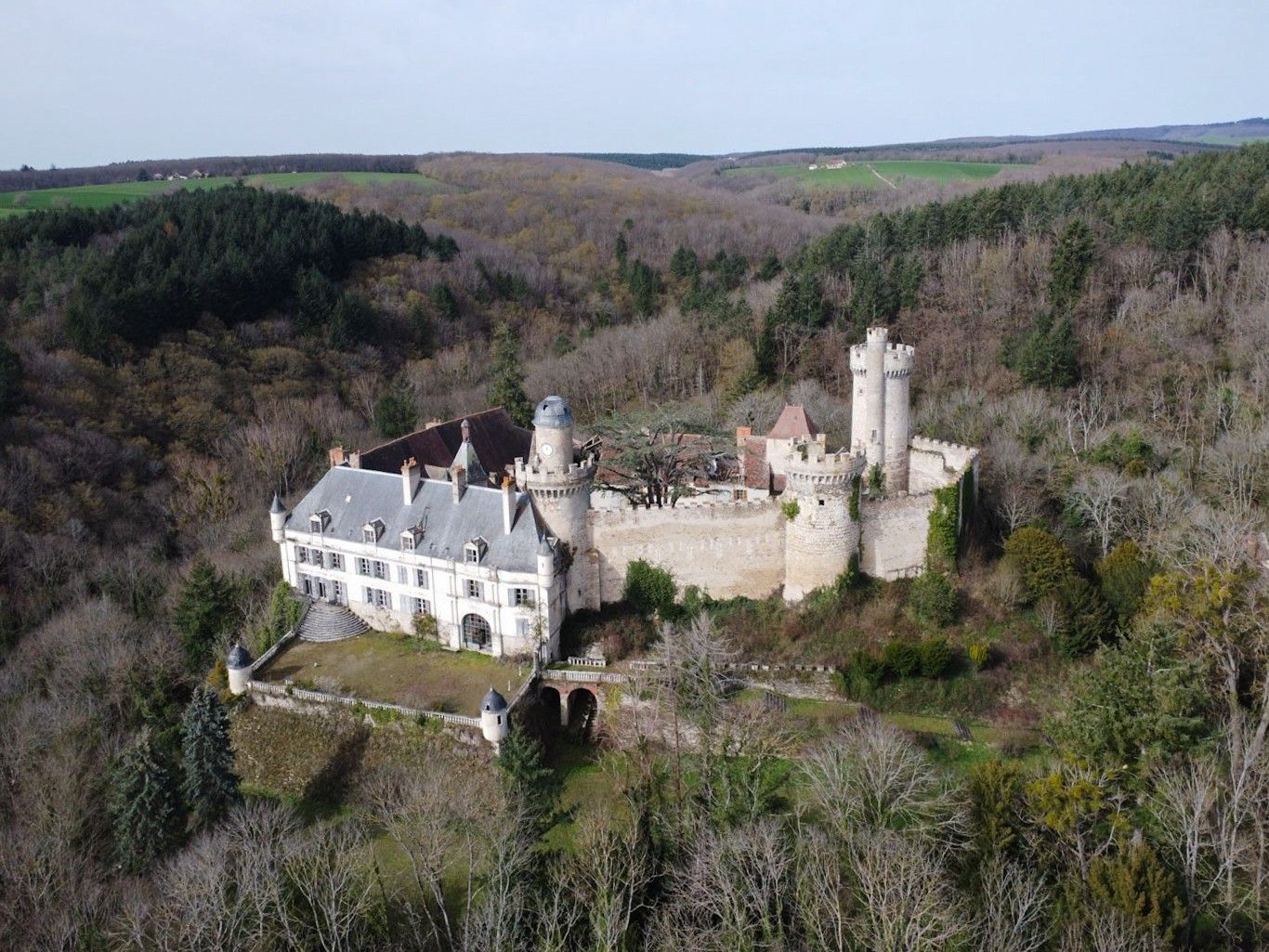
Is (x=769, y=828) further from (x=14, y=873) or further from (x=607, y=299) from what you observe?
(x=607, y=299)

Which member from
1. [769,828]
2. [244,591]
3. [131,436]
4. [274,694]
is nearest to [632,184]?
[131,436]

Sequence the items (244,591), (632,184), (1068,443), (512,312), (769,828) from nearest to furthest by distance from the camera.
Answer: (769,828) < (244,591) < (1068,443) < (512,312) < (632,184)

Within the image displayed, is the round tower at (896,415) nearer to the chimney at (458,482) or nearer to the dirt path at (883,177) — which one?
the chimney at (458,482)

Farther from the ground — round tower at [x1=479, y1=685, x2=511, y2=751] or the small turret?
the small turret

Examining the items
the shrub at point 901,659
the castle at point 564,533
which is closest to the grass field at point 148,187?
the castle at point 564,533

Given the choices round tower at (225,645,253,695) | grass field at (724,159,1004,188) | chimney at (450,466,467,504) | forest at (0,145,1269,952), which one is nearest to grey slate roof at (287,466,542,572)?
chimney at (450,466,467,504)

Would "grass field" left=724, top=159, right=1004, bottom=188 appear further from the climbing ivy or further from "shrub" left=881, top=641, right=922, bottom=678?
"shrub" left=881, top=641, right=922, bottom=678
